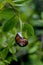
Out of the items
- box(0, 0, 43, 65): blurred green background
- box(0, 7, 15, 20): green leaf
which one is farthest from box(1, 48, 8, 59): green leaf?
box(0, 7, 15, 20): green leaf

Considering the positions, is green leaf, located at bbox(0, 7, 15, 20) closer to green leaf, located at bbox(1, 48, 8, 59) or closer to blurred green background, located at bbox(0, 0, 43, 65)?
blurred green background, located at bbox(0, 0, 43, 65)

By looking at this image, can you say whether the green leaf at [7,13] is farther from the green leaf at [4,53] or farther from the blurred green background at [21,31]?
the green leaf at [4,53]

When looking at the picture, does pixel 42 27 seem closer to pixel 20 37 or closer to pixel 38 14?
pixel 38 14

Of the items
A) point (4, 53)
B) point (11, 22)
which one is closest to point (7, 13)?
point (11, 22)

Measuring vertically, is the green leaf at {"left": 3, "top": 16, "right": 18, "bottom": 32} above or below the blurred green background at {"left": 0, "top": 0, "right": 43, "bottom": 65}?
above

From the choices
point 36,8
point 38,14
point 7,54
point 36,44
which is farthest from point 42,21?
point 7,54

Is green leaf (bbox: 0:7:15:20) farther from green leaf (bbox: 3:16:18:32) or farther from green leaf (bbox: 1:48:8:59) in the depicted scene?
green leaf (bbox: 1:48:8:59)

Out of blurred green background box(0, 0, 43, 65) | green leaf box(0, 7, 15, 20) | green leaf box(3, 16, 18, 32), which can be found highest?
green leaf box(0, 7, 15, 20)

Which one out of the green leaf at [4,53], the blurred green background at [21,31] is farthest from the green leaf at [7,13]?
the green leaf at [4,53]
